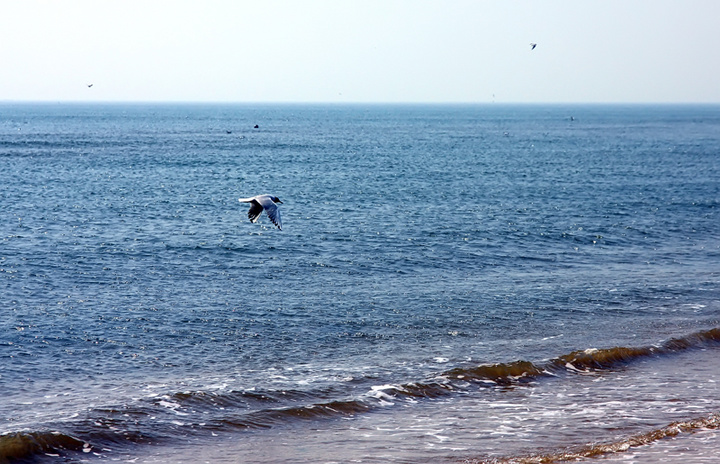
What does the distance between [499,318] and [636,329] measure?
13.8 feet

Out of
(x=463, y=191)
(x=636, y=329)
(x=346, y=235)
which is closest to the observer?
(x=636, y=329)

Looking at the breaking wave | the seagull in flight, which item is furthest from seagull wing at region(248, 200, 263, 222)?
the breaking wave

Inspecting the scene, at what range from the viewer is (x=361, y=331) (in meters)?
23.8

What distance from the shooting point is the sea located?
16.0 m

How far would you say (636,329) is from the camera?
24.3 meters

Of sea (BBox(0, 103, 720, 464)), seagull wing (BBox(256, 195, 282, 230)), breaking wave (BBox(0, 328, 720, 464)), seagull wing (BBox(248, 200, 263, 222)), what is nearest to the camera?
breaking wave (BBox(0, 328, 720, 464))

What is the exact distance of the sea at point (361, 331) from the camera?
16.0 metres

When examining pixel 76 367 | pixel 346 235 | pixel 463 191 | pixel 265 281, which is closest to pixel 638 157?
pixel 463 191

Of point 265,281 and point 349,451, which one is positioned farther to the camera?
point 265,281

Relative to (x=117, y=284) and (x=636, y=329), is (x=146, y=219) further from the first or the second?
(x=636, y=329)

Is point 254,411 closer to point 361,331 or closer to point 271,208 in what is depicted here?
point 271,208

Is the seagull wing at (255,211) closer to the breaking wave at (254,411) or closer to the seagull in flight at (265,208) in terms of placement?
the seagull in flight at (265,208)

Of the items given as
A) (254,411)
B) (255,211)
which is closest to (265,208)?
(255,211)

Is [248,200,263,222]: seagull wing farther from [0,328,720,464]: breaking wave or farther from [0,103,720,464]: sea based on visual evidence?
[0,328,720,464]: breaking wave
